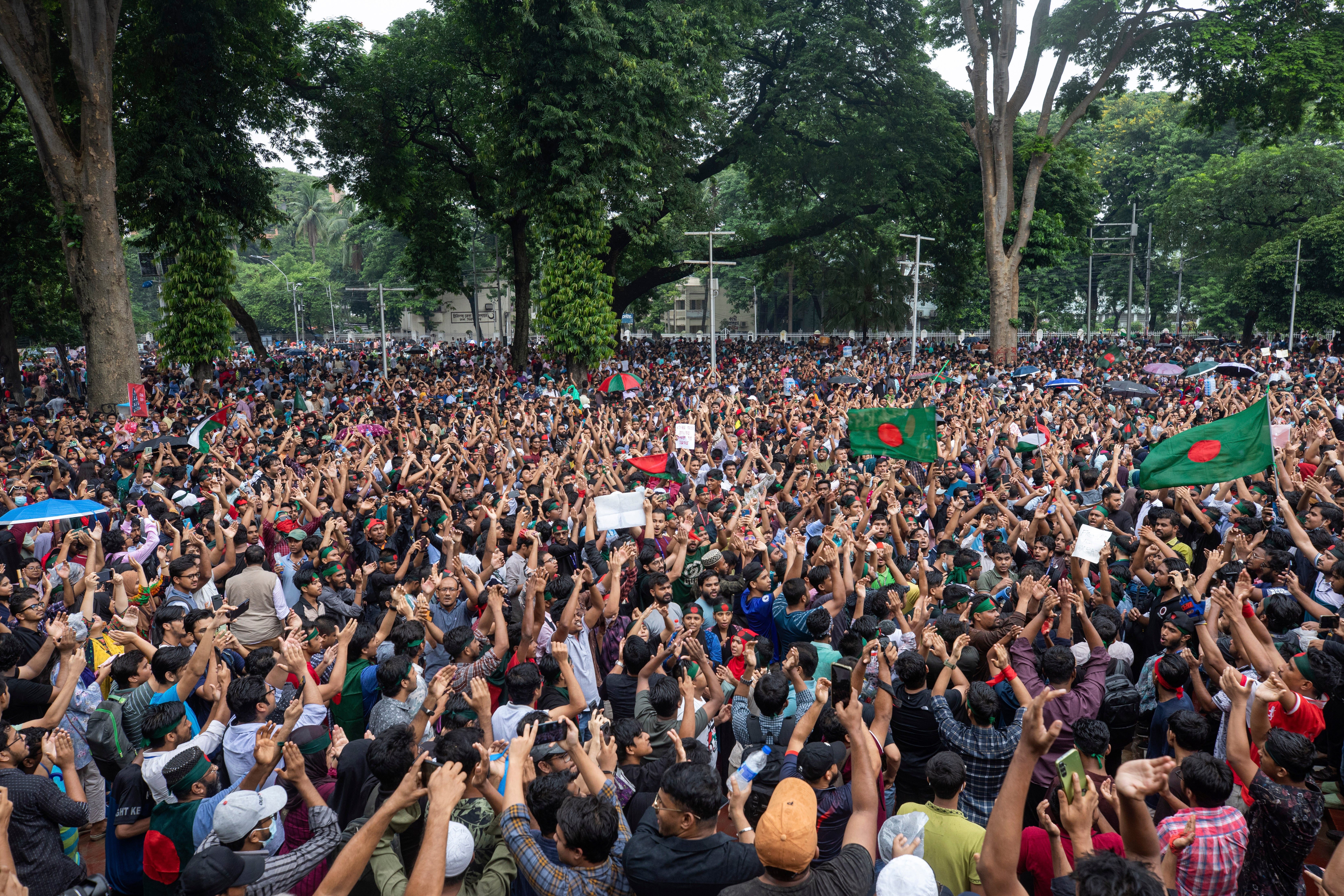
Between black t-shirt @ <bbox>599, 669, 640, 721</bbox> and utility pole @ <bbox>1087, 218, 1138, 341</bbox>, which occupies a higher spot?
utility pole @ <bbox>1087, 218, 1138, 341</bbox>

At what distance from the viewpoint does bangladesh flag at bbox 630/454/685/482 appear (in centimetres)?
1065

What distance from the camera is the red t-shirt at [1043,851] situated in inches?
136

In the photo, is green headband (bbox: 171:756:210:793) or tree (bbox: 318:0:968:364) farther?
tree (bbox: 318:0:968:364)

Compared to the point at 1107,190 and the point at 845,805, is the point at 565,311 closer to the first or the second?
the point at 845,805

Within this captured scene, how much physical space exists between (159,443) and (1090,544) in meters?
12.8

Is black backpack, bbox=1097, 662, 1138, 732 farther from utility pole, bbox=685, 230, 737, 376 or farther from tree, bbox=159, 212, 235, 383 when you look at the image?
tree, bbox=159, 212, 235, 383

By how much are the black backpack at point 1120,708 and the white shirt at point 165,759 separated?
438cm

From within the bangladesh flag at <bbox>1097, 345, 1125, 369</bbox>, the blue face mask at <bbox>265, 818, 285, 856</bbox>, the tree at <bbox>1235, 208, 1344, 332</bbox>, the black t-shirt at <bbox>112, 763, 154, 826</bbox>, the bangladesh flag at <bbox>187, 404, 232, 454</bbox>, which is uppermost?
the tree at <bbox>1235, 208, 1344, 332</bbox>

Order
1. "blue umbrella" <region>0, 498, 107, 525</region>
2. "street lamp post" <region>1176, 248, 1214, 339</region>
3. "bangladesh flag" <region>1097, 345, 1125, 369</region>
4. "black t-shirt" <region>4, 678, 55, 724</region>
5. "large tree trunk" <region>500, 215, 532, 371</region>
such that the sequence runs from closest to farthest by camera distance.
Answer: "black t-shirt" <region>4, 678, 55, 724</region>
"blue umbrella" <region>0, 498, 107, 525</region>
"bangladesh flag" <region>1097, 345, 1125, 369</region>
"large tree trunk" <region>500, 215, 532, 371</region>
"street lamp post" <region>1176, 248, 1214, 339</region>

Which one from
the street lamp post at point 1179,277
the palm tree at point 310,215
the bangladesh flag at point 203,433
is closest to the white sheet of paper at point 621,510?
the bangladesh flag at point 203,433

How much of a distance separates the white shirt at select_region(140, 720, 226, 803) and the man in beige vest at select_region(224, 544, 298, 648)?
7.51 ft

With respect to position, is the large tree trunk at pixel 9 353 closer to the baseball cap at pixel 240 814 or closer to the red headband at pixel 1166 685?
the baseball cap at pixel 240 814

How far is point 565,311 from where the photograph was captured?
81.0 feet

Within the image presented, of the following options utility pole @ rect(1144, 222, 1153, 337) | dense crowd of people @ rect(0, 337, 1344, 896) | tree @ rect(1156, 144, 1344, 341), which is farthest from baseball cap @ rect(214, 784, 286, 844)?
utility pole @ rect(1144, 222, 1153, 337)
